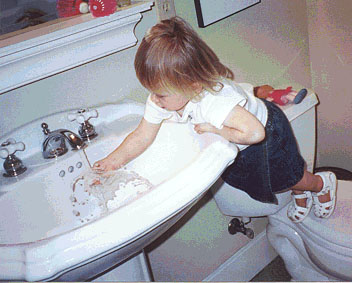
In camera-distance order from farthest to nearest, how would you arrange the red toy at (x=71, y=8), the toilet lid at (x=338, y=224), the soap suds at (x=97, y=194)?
the toilet lid at (x=338, y=224) → the red toy at (x=71, y=8) → the soap suds at (x=97, y=194)

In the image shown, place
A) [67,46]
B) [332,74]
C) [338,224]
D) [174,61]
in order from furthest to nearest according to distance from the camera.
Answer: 1. [332,74]
2. [338,224]
3. [67,46]
4. [174,61]

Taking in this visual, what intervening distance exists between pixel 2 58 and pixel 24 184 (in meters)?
0.26

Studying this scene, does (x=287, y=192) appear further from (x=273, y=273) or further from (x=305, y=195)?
(x=273, y=273)

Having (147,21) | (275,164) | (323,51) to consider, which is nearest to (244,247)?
(275,164)

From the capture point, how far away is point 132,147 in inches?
37.7

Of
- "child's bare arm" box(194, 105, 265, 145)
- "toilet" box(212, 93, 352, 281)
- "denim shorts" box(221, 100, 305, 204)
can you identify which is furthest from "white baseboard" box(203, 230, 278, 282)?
"child's bare arm" box(194, 105, 265, 145)

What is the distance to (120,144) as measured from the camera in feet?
3.20

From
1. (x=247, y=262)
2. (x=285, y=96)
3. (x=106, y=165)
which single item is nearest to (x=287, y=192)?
(x=285, y=96)

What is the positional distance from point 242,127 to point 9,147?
0.49 m

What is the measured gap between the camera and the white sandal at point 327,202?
3.99 ft

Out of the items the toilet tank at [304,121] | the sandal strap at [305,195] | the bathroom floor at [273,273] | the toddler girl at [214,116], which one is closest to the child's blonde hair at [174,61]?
the toddler girl at [214,116]

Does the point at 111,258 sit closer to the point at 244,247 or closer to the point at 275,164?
the point at 275,164

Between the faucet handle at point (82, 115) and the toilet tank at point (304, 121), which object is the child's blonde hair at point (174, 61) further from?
the toilet tank at point (304, 121)

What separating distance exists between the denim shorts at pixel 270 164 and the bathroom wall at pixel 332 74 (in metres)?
0.59
